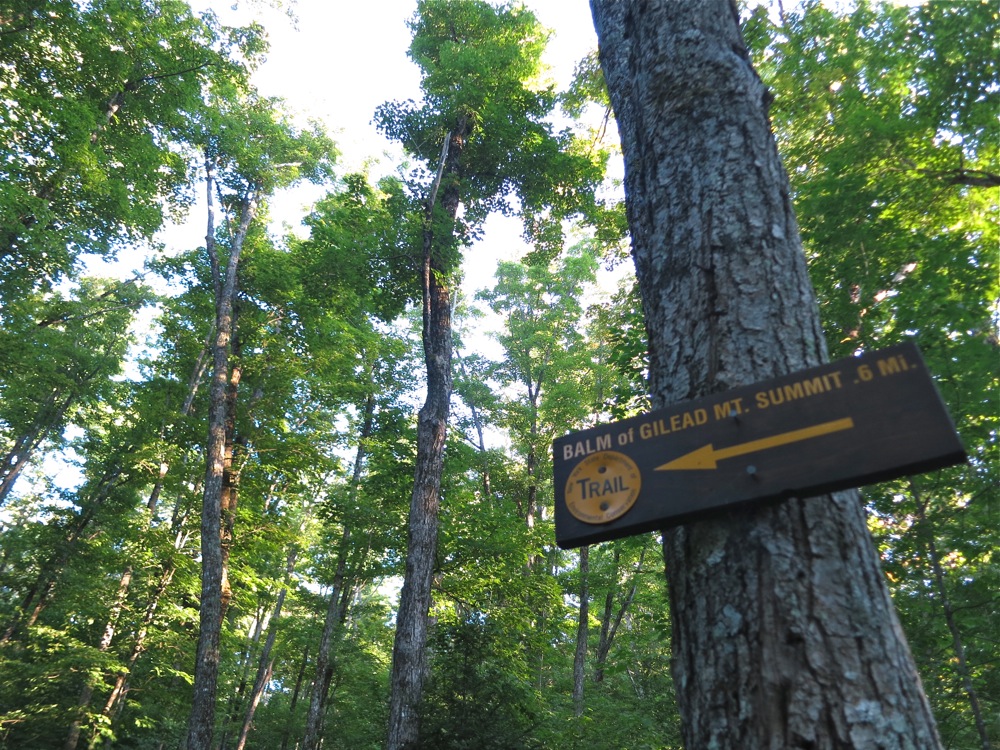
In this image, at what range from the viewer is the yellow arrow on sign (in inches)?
48.7

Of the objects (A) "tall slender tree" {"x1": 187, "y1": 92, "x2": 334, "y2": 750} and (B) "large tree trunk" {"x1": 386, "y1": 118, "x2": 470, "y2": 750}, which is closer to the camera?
(B) "large tree trunk" {"x1": 386, "y1": 118, "x2": 470, "y2": 750}

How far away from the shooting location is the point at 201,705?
27.6ft

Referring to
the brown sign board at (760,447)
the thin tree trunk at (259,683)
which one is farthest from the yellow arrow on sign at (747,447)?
the thin tree trunk at (259,683)

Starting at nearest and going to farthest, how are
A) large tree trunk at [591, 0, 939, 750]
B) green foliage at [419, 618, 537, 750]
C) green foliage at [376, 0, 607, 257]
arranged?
large tree trunk at [591, 0, 939, 750] → green foliage at [419, 618, 537, 750] → green foliage at [376, 0, 607, 257]

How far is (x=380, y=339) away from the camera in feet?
51.6

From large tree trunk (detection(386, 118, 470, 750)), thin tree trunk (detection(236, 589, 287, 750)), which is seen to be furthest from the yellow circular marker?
thin tree trunk (detection(236, 589, 287, 750))

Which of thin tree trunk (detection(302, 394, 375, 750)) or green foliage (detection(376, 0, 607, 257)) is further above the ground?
green foliage (detection(376, 0, 607, 257))

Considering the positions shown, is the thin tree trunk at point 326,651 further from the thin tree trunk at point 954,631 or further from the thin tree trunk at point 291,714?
the thin tree trunk at point 954,631

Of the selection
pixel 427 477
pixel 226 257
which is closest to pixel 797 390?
pixel 427 477

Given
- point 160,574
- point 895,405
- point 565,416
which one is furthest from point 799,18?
point 160,574

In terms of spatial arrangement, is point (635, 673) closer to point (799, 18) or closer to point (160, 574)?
point (160, 574)

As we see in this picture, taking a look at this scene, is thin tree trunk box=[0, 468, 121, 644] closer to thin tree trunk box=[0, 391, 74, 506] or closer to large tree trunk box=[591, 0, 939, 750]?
thin tree trunk box=[0, 391, 74, 506]

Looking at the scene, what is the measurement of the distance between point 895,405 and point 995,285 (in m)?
6.07

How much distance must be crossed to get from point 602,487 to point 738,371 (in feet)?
1.57
